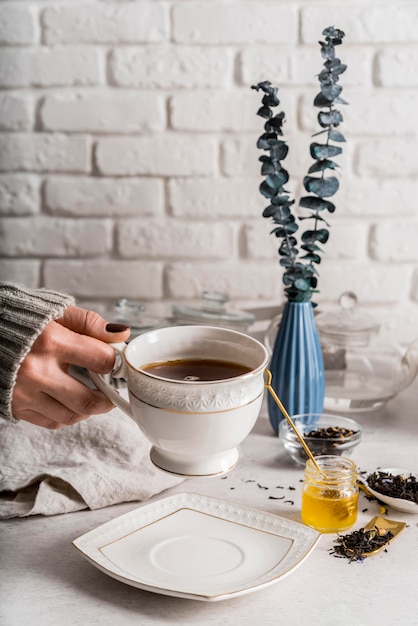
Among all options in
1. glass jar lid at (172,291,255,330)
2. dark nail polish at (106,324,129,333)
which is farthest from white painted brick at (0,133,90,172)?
dark nail polish at (106,324,129,333)

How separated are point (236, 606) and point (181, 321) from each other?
0.66m

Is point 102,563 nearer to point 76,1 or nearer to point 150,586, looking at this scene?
point 150,586

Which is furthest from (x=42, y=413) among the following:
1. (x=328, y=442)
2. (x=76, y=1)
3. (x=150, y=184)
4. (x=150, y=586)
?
(x=76, y=1)

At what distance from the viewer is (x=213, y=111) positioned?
5.01 ft

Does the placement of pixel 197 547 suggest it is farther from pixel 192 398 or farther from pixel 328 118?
→ pixel 328 118

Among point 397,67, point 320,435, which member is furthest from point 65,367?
point 397,67

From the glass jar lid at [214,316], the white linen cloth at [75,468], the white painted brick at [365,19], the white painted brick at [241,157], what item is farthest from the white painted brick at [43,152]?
the white linen cloth at [75,468]

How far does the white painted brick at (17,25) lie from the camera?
4.93 ft

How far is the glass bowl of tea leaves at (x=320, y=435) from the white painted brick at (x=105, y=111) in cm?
68

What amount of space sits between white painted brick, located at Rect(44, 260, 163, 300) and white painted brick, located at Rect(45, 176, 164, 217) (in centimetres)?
10

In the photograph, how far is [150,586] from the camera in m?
0.79

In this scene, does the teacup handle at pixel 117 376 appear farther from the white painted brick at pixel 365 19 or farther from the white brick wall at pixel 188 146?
the white painted brick at pixel 365 19

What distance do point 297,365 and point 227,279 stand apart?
425mm

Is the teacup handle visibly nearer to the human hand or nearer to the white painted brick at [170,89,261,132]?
the human hand
